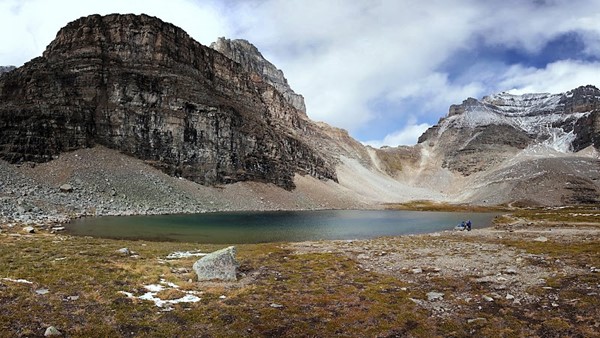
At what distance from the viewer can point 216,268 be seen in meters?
21.3

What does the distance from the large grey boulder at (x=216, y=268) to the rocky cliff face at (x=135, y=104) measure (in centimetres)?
9959

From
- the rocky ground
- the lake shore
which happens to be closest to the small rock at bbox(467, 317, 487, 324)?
the lake shore

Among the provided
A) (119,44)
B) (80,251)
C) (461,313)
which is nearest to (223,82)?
(119,44)

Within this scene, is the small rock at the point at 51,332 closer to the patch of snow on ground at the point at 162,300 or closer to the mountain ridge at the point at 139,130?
the patch of snow on ground at the point at 162,300

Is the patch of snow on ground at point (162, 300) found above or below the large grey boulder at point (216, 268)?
below

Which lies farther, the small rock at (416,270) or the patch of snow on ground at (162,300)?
the small rock at (416,270)

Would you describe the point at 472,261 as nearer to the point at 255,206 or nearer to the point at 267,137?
the point at 255,206

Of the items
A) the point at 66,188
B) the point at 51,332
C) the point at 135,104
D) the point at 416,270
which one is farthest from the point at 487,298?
the point at 135,104

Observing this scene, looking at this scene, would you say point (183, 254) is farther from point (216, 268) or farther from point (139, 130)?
point (139, 130)

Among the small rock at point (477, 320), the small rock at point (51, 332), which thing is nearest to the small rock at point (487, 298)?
the small rock at point (477, 320)

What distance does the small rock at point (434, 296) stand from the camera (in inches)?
703

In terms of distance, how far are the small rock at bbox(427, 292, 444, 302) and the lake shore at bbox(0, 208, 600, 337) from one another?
5 cm

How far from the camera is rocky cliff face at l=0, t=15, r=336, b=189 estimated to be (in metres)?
114

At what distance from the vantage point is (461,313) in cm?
1581
